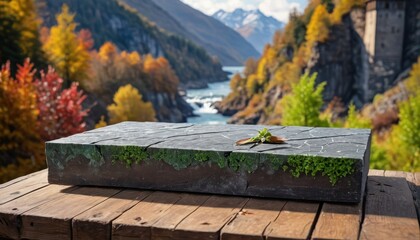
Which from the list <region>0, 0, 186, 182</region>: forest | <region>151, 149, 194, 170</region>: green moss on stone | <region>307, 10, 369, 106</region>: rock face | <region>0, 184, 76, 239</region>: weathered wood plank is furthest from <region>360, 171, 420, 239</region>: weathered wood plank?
<region>307, 10, 369, 106</region>: rock face

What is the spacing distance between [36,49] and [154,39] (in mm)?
123962

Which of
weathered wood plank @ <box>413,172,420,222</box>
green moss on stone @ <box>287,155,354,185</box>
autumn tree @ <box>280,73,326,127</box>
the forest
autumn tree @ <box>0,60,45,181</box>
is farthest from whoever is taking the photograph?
autumn tree @ <box>280,73,326,127</box>

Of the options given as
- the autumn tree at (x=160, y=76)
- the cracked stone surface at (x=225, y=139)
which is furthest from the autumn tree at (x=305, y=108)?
the autumn tree at (x=160, y=76)

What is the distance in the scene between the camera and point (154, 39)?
157 m

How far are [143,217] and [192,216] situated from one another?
0.34m

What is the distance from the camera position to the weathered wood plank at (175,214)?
290cm

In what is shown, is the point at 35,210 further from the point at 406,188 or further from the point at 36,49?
the point at 36,49

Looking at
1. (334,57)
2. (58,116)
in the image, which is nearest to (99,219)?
(58,116)

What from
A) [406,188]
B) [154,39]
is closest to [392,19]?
[406,188]

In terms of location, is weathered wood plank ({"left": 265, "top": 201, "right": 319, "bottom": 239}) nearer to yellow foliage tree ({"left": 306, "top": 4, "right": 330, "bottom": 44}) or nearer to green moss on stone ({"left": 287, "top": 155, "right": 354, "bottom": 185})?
green moss on stone ({"left": 287, "top": 155, "right": 354, "bottom": 185})

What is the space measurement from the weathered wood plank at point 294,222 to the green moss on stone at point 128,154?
1.22m

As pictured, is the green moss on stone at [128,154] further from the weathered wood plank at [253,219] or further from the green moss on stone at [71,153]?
the weathered wood plank at [253,219]

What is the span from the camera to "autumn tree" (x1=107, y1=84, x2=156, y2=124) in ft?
164

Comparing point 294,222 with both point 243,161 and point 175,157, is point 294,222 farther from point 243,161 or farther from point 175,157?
point 175,157
